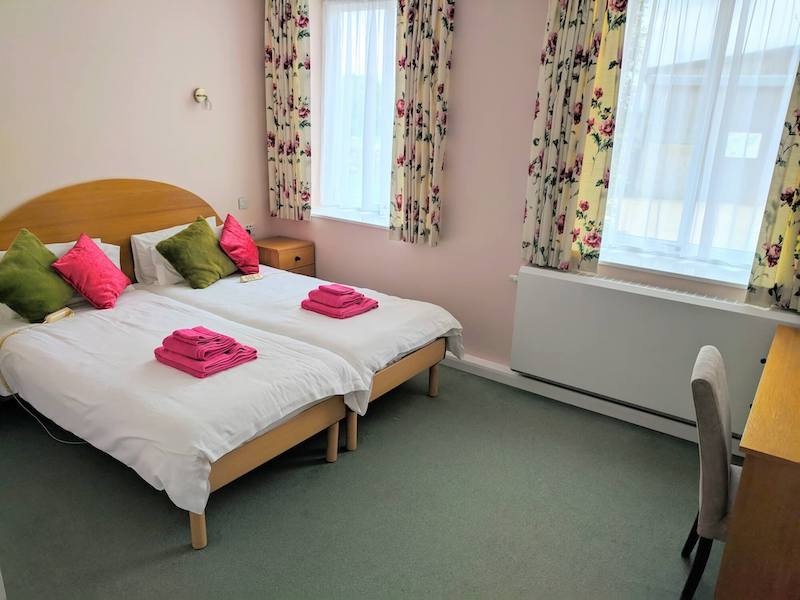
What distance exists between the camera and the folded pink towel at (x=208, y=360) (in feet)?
7.97

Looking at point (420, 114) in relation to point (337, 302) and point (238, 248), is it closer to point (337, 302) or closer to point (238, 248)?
point (337, 302)

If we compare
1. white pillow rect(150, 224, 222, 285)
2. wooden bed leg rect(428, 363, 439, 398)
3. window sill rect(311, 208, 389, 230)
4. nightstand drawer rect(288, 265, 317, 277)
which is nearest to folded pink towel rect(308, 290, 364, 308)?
wooden bed leg rect(428, 363, 439, 398)

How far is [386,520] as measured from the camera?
242cm

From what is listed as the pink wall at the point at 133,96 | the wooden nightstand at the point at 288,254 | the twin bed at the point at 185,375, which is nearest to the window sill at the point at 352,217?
the wooden nightstand at the point at 288,254

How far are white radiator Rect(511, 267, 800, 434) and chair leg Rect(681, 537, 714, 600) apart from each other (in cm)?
119

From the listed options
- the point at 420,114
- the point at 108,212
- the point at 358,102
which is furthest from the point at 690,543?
the point at 108,212

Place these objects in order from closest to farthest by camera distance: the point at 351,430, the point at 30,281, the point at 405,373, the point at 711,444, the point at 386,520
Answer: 1. the point at 711,444
2. the point at 386,520
3. the point at 351,430
4. the point at 30,281
5. the point at 405,373

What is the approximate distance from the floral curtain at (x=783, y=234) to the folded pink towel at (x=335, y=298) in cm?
206

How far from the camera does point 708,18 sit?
9.05ft

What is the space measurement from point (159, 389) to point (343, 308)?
46.3 inches

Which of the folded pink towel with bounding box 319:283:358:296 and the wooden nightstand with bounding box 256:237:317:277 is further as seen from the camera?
the wooden nightstand with bounding box 256:237:317:277

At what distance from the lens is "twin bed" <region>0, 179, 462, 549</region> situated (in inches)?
84.7

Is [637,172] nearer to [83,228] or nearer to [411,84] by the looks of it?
[411,84]

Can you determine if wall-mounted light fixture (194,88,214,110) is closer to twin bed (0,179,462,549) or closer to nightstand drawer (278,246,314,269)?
twin bed (0,179,462,549)
